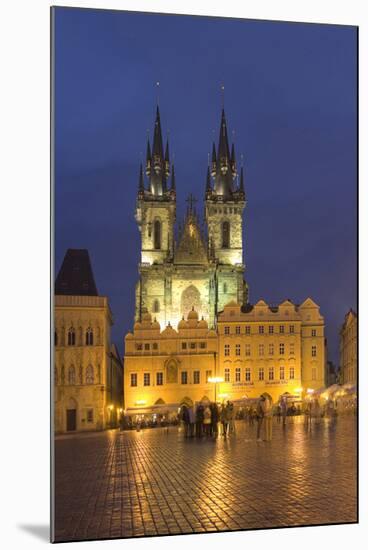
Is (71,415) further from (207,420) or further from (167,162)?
(167,162)

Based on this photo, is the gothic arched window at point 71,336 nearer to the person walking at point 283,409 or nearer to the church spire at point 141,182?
the church spire at point 141,182

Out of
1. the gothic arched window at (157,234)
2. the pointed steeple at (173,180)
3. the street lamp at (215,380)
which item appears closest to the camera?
the street lamp at (215,380)

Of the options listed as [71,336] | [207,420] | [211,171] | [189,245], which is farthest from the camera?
[189,245]

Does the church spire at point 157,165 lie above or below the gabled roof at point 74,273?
above

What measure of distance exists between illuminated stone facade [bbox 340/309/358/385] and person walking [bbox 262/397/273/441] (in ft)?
3.38

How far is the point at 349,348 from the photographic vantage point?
34.8 ft

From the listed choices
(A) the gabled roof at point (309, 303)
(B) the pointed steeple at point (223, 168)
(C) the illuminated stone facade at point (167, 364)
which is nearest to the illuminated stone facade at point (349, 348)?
(A) the gabled roof at point (309, 303)

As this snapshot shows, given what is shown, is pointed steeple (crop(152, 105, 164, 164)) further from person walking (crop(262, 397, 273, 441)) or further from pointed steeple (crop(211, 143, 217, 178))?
person walking (crop(262, 397, 273, 441))

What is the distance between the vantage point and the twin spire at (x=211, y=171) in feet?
34.3

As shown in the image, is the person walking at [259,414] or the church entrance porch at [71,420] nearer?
the church entrance porch at [71,420]

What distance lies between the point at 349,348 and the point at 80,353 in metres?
3.52

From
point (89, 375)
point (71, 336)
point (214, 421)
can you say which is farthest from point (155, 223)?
point (214, 421)

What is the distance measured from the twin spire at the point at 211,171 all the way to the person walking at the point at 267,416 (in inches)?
110
